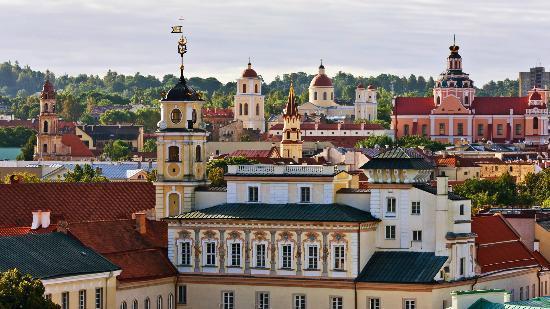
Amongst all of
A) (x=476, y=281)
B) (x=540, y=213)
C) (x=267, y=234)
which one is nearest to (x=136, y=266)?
(x=267, y=234)

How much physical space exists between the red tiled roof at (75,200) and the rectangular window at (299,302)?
14124 mm

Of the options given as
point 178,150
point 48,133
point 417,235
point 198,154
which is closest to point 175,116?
point 178,150

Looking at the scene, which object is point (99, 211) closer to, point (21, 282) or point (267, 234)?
point (267, 234)

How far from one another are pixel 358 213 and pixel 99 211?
1741cm

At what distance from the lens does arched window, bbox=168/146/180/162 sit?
95188mm

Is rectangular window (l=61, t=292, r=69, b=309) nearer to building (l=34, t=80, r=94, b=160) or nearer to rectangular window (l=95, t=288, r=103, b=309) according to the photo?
rectangular window (l=95, t=288, r=103, b=309)

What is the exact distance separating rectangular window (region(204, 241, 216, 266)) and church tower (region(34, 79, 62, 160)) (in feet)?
342

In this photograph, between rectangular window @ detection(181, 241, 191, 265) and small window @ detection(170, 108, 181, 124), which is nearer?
rectangular window @ detection(181, 241, 191, 265)

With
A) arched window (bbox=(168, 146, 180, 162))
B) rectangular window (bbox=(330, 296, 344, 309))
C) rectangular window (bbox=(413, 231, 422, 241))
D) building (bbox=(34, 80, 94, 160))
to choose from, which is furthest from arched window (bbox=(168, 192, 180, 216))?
building (bbox=(34, 80, 94, 160))

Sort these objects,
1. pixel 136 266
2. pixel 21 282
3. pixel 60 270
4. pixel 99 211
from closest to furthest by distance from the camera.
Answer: pixel 21 282 < pixel 60 270 < pixel 136 266 < pixel 99 211

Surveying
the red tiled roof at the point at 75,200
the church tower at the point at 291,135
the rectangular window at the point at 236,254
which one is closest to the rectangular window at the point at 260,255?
the rectangular window at the point at 236,254

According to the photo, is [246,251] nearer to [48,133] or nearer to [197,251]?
[197,251]

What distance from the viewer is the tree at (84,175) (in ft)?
460

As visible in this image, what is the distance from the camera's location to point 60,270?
7719cm
